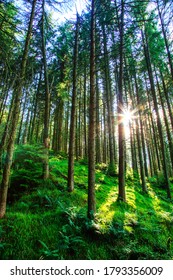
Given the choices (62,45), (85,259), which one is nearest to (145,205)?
(85,259)

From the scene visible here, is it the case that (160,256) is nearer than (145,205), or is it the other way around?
(160,256)

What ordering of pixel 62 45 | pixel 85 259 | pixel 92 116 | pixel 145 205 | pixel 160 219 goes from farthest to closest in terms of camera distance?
pixel 62 45 < pixel 145 205 < pixel 160 219 < pixel 92 116 < pixel 85 259

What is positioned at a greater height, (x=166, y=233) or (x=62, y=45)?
(x=62, y=45)

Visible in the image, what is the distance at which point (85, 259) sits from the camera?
11.9ft

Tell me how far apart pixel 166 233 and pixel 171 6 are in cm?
1068

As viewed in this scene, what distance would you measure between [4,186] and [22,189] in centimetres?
185
